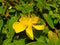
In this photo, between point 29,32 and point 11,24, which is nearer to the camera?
point 29,32

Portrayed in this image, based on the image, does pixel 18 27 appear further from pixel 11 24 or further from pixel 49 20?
pixel 49 20

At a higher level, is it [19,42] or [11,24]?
[11,24]

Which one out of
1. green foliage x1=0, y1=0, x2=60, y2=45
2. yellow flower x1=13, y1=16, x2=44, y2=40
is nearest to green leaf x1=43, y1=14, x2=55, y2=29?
green foliage x1=0, y1=0, x2=60, y2=45

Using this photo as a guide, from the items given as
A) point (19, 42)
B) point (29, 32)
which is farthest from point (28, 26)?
point (19, 42)

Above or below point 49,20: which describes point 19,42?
below

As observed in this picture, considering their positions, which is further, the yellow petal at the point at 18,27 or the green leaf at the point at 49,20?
the green leaf at the point at 49,20

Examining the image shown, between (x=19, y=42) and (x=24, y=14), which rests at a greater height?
(x=24, y=14)

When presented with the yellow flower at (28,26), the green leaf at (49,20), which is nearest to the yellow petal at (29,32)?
the yellow flower at (28,26)

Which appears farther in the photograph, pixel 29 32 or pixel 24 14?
pixel 24 14

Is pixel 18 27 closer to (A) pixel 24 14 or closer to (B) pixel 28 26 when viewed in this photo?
(B) pixel 28 26

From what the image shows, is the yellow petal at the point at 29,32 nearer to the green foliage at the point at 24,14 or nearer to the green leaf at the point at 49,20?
the green foliage at the point at 24,14

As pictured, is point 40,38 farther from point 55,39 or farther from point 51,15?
point 51,15

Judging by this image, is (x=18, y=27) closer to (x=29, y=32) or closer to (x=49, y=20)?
(x=29, y=32)

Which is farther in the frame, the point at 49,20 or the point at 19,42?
the point at 49,20
